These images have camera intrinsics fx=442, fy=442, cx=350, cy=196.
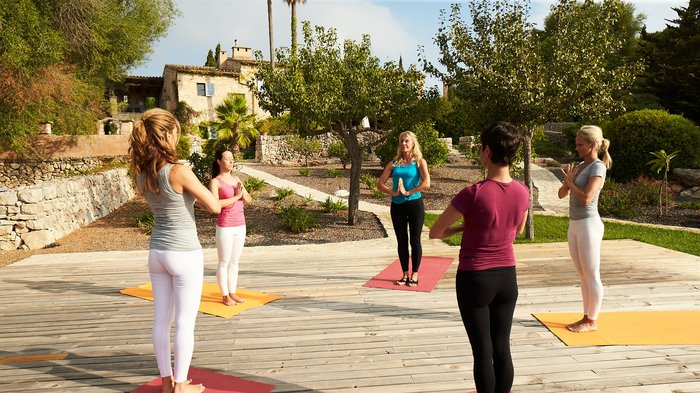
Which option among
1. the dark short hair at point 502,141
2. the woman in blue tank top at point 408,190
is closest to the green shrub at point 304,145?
the woman in blue tank top at point 408,190

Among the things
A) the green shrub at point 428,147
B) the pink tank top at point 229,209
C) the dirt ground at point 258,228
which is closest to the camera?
the pink tank top at point 229,209

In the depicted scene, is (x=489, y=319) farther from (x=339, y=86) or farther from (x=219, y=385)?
(x=339, y=86)

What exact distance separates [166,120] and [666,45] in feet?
98.3

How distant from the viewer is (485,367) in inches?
96.3

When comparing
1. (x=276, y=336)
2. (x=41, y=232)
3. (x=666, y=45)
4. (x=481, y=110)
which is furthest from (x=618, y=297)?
(x=666, y=45)

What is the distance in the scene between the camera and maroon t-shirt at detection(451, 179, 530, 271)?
2414 millimetres

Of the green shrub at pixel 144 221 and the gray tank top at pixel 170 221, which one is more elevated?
the gray tank top at pixel 170 221

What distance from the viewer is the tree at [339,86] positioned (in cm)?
1002

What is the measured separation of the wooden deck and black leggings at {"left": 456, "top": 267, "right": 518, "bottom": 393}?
659mm

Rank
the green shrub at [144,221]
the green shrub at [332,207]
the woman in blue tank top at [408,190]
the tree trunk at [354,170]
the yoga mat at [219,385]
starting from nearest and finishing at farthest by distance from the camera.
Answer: the yoga mat at [219,385]
the woman in blue tank top at [408,190]
the tree trunk at [354,170]
the green shrub at [144,221]
the green shrub at [332,207]

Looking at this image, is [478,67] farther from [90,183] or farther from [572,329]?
[90,183]

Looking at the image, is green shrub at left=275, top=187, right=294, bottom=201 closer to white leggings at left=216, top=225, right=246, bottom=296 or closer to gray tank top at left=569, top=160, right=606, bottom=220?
white leggings at left=216, top=225, right=246, bottom=296

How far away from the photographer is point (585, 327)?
13.1ft

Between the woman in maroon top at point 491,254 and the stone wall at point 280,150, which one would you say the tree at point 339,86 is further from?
the stone wall at point 280,150
